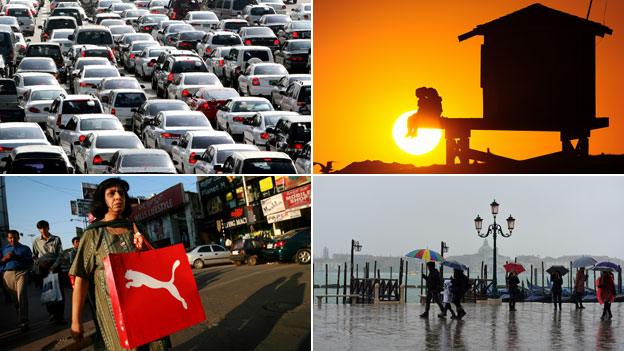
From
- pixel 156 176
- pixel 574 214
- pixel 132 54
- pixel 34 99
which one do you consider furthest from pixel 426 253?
pixel 132 54

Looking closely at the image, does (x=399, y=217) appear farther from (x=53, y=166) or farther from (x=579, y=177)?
(x=53, y=166)

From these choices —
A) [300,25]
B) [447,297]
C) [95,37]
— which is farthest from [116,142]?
[300,25]

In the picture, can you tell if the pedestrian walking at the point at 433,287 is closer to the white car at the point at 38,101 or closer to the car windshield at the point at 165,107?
the white car at the point at 38,101

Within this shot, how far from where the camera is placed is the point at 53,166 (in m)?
12.1

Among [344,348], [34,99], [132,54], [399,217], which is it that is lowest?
[344,348]

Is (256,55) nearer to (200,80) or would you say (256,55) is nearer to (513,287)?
(200,80)

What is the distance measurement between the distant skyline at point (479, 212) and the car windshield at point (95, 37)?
22.2 meters

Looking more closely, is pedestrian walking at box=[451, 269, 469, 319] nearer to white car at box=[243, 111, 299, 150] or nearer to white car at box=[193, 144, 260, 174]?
white car at box=[193, 144, 260, 174]

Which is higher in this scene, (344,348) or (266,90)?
(266,90)

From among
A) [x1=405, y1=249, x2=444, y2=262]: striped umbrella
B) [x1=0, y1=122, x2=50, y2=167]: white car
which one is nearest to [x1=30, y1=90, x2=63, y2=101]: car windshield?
[x1=0, y1=122, x2=50, y2=167]: white car

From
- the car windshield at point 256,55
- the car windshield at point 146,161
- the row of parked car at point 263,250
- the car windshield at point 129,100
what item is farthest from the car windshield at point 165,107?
the row of parked car at point 263,250

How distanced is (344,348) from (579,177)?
223cm

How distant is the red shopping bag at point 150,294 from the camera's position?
9.64 metres

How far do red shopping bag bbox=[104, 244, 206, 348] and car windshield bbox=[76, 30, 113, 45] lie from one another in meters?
23.9
